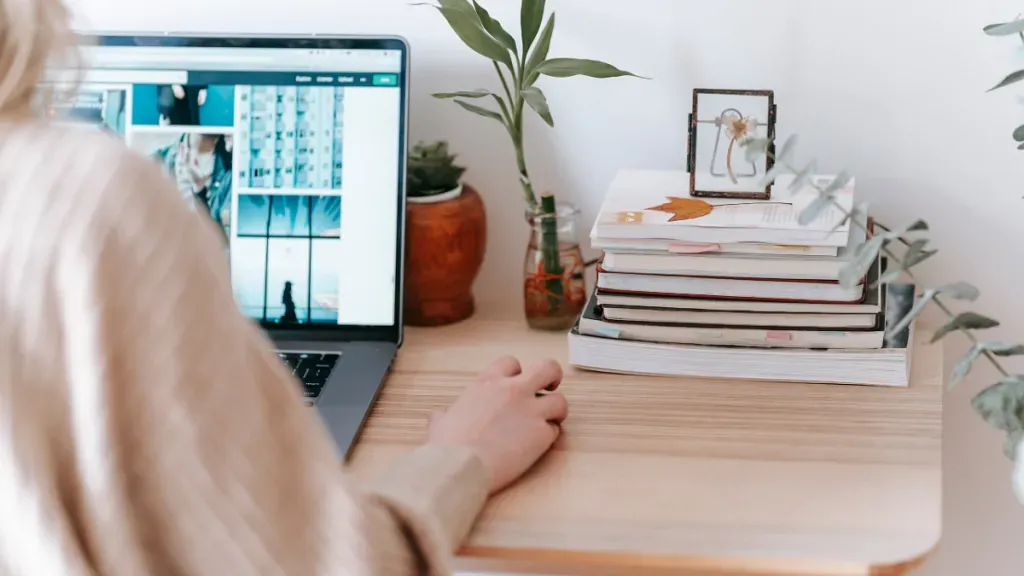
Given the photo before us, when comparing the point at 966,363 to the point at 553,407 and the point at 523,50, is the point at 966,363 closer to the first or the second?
the point at 553,407

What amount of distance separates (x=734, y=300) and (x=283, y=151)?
18.1 inches

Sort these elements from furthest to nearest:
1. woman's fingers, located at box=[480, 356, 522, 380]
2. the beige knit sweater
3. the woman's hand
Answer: woman's fingers, located at box=[480, 356, 522, 380] → the woman's hand → the beige knit sweater

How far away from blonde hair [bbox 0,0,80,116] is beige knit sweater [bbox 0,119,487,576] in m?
0.03

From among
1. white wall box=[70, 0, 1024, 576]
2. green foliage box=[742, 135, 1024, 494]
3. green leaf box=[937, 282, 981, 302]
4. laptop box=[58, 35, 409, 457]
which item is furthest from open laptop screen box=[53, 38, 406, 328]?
green leaf box=[937, 282, 981, 302]

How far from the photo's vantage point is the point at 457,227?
1072 mm

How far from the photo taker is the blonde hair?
1.86 ft

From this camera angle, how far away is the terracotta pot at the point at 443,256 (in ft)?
3.49

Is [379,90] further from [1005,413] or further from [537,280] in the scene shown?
[1005,413]

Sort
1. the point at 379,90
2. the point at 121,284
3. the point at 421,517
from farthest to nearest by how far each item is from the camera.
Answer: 1. the point at 379,90
2. the point at 421,517
3. the point at 121,284

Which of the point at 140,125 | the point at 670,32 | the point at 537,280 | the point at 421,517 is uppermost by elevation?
the point at 670,32

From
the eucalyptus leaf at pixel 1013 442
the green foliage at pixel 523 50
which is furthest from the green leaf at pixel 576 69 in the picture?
the eucalyptus leaf at pixel 1013 442

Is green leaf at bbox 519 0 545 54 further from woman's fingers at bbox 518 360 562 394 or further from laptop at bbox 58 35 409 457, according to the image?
woman's fingers at bbox 518 360 562 394

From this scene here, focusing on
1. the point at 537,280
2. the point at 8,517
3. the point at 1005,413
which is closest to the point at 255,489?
the point at 8,517

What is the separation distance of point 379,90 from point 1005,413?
2.09 ft
